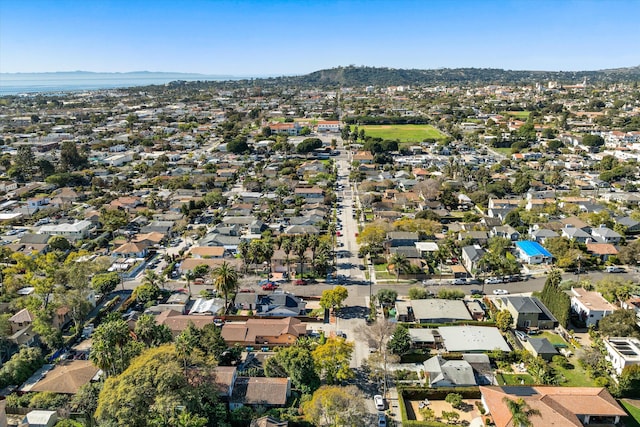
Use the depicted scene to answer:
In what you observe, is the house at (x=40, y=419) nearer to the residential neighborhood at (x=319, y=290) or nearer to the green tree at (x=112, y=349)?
the residential neighborhood at (x=319, y=290)

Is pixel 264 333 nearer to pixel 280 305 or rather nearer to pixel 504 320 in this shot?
pixel 280 305

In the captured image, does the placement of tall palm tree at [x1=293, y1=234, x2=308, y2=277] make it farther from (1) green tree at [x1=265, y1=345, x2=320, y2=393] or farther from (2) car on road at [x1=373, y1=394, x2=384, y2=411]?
(2) car on road at [x1=373, y1=394, x2=384, y2=411]

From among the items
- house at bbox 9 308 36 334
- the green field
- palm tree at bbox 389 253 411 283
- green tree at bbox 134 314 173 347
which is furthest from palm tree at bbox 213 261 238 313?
the green field

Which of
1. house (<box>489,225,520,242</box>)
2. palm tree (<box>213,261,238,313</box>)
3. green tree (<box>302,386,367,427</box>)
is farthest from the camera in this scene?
house (<box>489,225,520,242</box>)

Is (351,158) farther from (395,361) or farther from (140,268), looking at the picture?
(395,361)

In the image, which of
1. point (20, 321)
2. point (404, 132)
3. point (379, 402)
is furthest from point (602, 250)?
point (404, 132)

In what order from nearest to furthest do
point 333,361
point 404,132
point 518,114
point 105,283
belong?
point 333,361 → point 105,283 → point 404,132 → point 518,114

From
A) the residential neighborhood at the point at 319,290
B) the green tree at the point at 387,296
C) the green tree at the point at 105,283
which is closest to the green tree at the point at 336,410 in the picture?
the residential neighborhood at the point at 319,290
